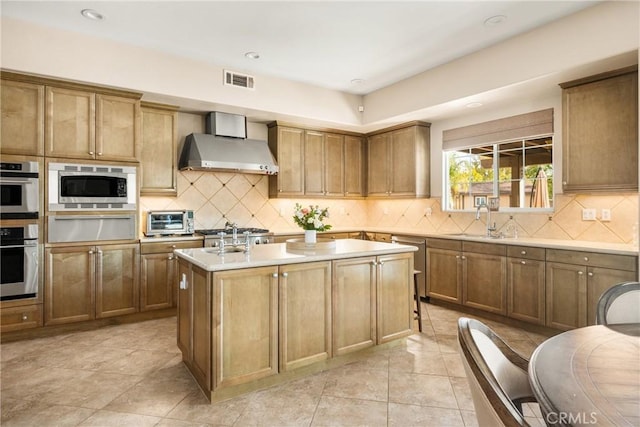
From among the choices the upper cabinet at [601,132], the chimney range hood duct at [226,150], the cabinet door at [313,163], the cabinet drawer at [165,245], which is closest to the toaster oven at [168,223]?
the cabinet drawer at [165,245]

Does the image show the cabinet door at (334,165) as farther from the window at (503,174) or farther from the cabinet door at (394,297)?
the cabinet door at (394,297)

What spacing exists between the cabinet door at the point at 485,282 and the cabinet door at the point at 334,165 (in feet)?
7.32

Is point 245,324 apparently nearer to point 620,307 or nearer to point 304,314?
point 304,314

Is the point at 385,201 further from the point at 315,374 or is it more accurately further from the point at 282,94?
the point at 315,374

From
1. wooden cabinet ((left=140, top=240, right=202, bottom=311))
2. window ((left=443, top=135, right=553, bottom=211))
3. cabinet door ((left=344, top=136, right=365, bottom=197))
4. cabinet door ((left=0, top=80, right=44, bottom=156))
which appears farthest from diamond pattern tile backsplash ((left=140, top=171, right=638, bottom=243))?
cabinet door ((left=0, top=80, right=44, bottom=156))

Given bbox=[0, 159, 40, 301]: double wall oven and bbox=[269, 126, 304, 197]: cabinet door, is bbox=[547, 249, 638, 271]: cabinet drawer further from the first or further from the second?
bbox=[0, 159, 40, 301]: double wall oven

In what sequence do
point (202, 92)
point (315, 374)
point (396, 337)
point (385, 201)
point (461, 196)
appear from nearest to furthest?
point (315, 374) → point (396, 337) → point (202, 92) → point (461, 196) → point (385, 201)

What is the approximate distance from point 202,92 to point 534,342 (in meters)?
4.32

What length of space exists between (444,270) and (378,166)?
2035mm

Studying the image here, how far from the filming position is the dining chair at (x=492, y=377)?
851mm

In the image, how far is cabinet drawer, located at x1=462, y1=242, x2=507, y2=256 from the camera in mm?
3828

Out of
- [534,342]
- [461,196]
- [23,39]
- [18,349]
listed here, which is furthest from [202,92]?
[534,342]

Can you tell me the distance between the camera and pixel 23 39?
323cm

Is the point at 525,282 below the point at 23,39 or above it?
below
